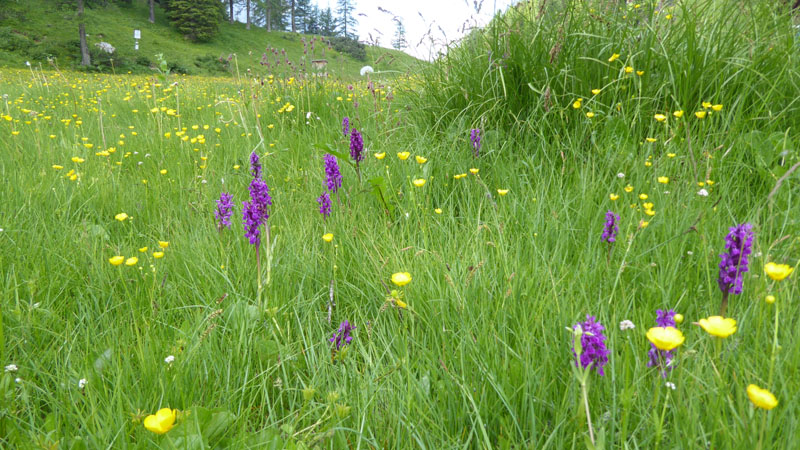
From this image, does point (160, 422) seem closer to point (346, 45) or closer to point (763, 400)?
point (763, 400)

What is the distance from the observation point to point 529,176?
2191 mm

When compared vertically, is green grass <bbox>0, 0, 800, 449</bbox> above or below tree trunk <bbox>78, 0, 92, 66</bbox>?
below

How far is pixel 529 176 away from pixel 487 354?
1348 millimetres

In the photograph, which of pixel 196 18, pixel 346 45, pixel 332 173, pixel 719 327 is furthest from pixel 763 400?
pixel 196 18

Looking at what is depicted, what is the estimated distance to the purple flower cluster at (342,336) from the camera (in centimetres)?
122

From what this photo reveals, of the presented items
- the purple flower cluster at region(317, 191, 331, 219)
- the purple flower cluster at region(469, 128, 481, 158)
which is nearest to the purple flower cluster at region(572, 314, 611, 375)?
the purple flower cluster at region(317, 191, 331, 219)

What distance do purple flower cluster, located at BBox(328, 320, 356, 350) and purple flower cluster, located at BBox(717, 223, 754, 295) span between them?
956mm

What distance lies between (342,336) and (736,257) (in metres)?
1.01

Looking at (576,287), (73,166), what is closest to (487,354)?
(576,287)

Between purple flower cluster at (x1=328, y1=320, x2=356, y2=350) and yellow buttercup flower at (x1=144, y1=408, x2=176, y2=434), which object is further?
purple flower cluster at (x1=328, y1=320, x2=356, y2=350)

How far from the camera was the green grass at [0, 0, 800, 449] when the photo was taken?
0.92 meters

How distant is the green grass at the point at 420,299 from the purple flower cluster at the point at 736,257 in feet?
0.27

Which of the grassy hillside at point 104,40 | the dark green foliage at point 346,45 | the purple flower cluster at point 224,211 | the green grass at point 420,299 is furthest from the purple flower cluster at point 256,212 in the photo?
the grassy hillside at point 104,40

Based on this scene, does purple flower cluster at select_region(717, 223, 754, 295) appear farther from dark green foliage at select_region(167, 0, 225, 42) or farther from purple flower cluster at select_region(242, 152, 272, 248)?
dark green foliage at select_region(167, 0, 225, 42)
